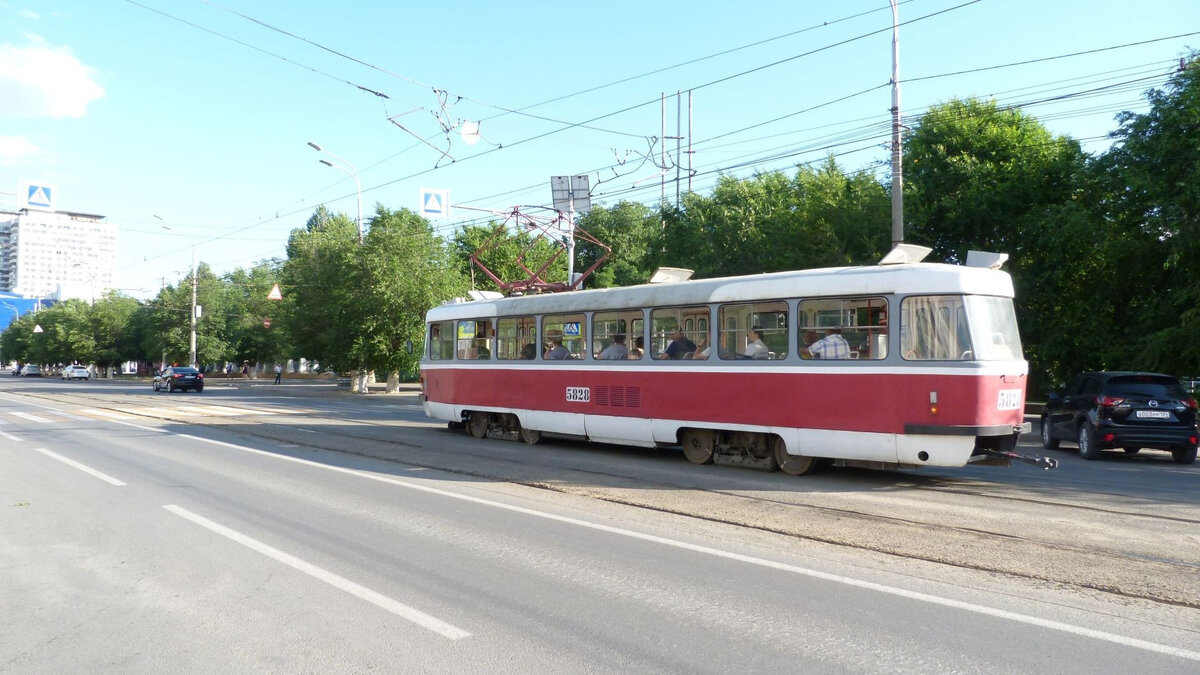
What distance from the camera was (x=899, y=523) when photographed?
26.6 ft

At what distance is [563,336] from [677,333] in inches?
104

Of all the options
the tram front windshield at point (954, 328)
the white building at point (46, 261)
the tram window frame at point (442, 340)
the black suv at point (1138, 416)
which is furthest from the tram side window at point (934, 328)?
the white building at point (46, 261)

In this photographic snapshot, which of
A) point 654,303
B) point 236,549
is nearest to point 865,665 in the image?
point 236,549

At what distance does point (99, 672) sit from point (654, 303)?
9945mm

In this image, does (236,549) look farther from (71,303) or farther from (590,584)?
(71,303)

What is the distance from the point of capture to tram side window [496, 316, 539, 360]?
1568cm

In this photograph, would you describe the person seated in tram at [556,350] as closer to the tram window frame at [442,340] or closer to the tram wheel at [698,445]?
the tram wheel at [698,445]

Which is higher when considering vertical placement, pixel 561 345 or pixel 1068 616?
pixel 561 345

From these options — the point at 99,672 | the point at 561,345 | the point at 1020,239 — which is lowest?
the point at 99,672

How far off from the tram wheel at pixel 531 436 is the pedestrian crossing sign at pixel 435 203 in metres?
13.0

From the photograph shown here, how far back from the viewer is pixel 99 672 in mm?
4301

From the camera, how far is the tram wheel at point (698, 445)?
1272 centimetres

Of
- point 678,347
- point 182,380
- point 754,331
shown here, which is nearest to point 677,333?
point 678,347

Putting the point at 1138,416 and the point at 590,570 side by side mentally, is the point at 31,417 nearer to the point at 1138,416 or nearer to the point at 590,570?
the point at 590,570
